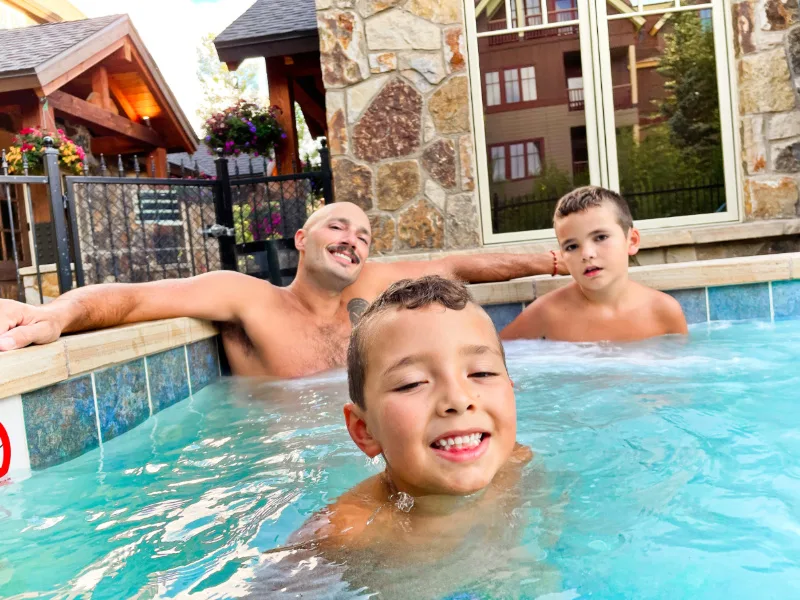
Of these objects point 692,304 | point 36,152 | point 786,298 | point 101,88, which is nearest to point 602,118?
point 692,304

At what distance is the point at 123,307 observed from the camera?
2.84 meters

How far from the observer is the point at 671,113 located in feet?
18.2

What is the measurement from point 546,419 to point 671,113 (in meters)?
3.81

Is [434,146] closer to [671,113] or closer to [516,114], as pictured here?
[516,114]

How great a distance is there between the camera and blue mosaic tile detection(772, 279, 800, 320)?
12.5 feet

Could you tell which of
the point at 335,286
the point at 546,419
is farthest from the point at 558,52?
the point at 546,419

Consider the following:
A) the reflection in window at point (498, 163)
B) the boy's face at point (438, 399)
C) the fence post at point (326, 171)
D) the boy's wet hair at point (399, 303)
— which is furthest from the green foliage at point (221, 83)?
the boy's face at point (438, 399)

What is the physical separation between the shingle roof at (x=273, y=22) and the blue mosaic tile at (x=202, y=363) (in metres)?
5.76

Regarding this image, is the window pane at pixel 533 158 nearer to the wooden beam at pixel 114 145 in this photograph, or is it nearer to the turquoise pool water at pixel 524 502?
the turquoise pool water at pixel 524 502

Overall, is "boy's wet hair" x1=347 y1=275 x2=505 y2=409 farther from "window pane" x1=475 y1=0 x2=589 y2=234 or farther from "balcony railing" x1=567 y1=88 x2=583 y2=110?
"balcony railing" x1=567 y1=88 x2=583 y2=110

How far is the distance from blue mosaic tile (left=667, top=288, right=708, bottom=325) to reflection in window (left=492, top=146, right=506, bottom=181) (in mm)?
2072

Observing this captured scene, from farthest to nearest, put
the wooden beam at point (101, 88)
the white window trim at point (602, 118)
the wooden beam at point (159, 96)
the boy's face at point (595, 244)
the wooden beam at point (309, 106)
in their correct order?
the wooden beam at point (159, 96), the wooden beam at point (101, 88), the wooden beam at point (309, 106), the white window trim at point (602, 118), the boy's face at point (595, 244)

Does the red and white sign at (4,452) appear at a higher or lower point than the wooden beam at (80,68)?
lower

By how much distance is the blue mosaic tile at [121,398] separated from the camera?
2465 mm
